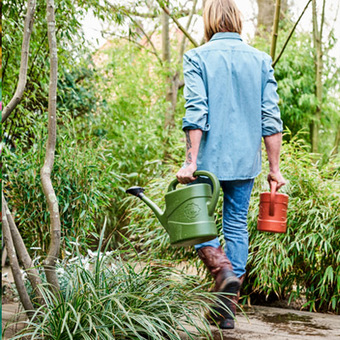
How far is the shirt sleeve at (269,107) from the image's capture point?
8.25 feet

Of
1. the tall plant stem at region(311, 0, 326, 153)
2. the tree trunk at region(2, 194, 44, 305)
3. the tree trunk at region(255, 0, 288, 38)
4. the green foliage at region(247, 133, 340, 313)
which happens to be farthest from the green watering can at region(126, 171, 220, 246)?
the tree trunk at region(255, 0, 288, 38)

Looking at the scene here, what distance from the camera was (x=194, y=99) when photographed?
240cm

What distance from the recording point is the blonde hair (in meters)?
2.54

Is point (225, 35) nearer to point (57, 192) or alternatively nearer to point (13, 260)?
point (57, 192)

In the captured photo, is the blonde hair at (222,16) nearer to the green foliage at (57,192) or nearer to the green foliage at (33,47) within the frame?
the green foliage at (33,47)

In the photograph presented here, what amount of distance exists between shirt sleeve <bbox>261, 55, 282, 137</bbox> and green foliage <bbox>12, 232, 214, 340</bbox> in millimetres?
827

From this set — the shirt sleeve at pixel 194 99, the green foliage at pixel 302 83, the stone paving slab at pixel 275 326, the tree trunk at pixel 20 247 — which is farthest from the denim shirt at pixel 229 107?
the green foliage at pixel 302 83

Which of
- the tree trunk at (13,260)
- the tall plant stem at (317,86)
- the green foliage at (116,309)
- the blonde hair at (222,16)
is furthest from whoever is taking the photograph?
the tall plant stem at (317,86)

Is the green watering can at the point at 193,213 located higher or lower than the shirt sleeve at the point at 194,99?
lower

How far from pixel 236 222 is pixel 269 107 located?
1.92 ft

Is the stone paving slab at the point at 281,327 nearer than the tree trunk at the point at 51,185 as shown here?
No

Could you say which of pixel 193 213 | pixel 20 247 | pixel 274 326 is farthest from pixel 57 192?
pixel 274 326

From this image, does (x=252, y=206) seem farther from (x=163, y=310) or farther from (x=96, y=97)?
(x=96, y=97)

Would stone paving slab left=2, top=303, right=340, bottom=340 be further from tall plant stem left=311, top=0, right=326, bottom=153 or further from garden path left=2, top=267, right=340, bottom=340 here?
tall plant stem left=311, top=0, right=326, bottom=153
